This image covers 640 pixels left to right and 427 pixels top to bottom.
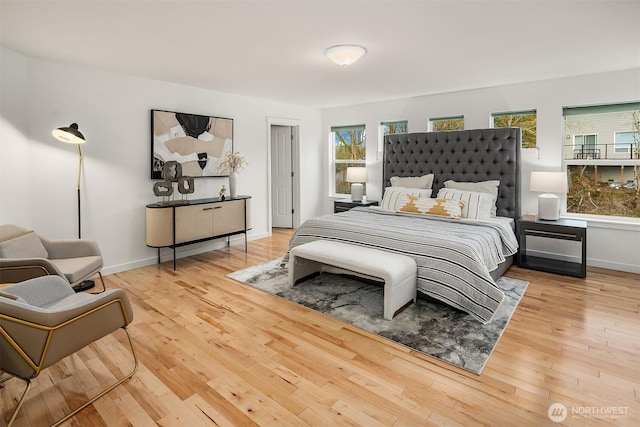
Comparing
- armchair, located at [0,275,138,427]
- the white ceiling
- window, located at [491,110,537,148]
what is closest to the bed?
window, located at [491,110,537,148]

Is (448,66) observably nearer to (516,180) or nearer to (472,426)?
(516,180)

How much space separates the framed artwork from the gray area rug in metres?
1.77

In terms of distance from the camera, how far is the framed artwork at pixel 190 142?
4613 mm

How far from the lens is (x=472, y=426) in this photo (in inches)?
70.0

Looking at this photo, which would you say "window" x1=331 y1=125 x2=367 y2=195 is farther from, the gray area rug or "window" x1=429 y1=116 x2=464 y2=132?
the gray area rug

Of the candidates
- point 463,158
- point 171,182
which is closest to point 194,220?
point 171,182

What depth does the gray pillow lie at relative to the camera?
2754 mm

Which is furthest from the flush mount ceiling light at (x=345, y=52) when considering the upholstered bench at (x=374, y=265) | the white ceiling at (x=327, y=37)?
the upholstered bench at (x=374, y=265)

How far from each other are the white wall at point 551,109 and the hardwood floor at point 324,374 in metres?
1.17

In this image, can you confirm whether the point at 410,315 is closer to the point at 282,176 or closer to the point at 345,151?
the point at 345,151

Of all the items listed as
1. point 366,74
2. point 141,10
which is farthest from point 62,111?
point 366,74

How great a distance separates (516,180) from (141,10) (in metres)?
4.46

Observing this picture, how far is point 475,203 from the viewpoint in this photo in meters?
4.36

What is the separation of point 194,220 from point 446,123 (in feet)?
13.0
